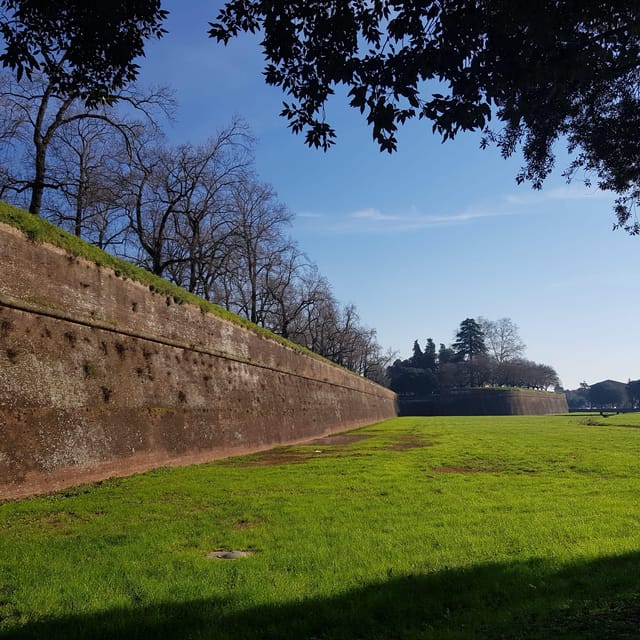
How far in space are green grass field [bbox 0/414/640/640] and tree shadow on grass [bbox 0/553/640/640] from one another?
0.01m

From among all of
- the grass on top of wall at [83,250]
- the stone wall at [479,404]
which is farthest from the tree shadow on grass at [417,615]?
the stone wall at [479,404]

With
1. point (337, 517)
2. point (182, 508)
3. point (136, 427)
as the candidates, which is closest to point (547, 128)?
point (337, 517)

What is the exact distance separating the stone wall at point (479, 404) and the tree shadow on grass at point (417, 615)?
6068 cm

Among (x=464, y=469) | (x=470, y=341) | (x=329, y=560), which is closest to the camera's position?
(x=329, y=560)

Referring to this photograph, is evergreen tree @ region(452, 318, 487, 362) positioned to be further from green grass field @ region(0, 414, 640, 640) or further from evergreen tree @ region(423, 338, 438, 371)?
green grass field @ region(0, 414, 640, 640)

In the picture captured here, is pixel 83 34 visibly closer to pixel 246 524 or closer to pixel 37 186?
pixel 246 524

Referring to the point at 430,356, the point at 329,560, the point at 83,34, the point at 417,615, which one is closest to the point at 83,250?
the point at 83,34

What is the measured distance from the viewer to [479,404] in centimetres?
6166

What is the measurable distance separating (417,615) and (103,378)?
8032 millimetres

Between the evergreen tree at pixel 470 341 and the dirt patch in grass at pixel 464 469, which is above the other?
the evergreen tree at pixel 470 341

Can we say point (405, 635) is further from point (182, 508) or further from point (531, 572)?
point (182, 508)

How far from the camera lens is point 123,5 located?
4.36 m

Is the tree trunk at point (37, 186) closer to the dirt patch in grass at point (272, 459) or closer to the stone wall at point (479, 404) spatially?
the dirt patch in grass at point (272, 459)

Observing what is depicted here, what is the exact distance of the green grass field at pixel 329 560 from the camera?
317 cm
